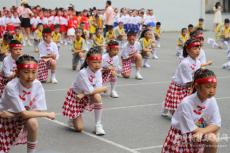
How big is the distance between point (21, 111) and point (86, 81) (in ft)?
4.51

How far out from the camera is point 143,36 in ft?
39.9

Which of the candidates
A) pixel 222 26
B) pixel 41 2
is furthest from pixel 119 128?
pixel 41 2

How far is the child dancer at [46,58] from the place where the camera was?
948 centimetres

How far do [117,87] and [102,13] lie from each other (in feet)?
47.3

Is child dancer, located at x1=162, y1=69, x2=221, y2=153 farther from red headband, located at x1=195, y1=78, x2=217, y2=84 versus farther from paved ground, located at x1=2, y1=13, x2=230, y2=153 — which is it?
paved ground, located at x1=2, y1=13, x2=230, y2=153

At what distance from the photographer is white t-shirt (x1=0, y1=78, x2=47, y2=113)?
159 inches

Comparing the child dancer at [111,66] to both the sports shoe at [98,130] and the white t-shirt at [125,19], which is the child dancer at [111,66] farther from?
the white t-shirt at [125,19]

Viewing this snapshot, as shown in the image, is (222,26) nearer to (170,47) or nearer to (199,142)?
(170,47)

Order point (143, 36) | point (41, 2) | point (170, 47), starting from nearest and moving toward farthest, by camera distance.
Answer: point (143, 36), point (170, 47), point (41, 2)

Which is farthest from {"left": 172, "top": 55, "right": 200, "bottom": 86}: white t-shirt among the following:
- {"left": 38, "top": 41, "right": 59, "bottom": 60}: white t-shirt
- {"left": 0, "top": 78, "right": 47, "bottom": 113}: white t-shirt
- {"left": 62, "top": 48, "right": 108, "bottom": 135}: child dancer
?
{"left": 38, "top": 41, "right": 59, "bottom": 60}: white t-shirt

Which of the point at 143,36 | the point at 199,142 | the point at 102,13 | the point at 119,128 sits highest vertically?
the point at 102,13

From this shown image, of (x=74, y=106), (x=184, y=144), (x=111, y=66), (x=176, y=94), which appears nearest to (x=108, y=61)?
(x=111, y=66)

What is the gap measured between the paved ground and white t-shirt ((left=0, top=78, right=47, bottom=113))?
28.0 inches

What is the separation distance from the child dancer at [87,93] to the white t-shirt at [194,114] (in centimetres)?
177
